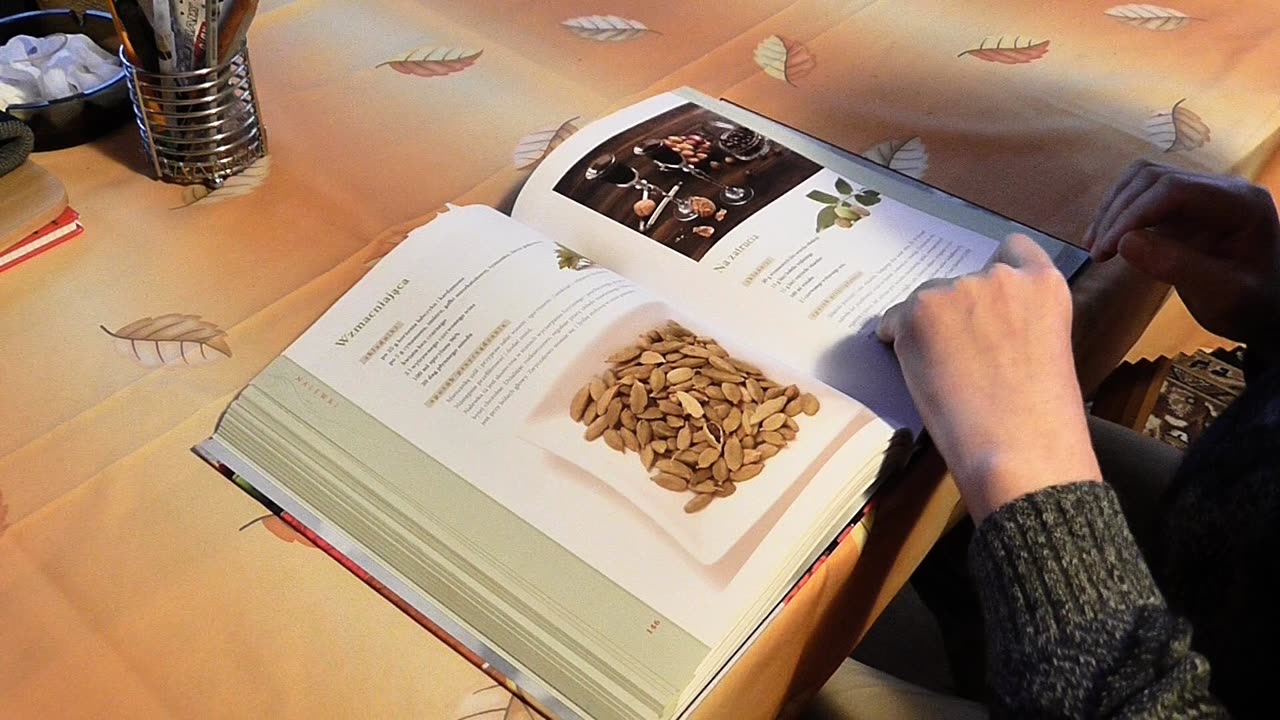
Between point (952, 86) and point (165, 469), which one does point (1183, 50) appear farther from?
point (165, 469)

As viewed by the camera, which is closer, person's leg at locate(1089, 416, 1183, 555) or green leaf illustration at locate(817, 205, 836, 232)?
green leaf illustration at locate(817, 205, 836, 232)

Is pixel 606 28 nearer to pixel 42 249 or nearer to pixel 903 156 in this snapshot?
pixel 903 156

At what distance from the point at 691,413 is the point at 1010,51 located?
518 millimetres

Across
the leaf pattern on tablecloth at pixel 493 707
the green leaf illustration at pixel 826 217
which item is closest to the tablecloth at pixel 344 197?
the leaf pattern on tablecloth at pixel 493 707

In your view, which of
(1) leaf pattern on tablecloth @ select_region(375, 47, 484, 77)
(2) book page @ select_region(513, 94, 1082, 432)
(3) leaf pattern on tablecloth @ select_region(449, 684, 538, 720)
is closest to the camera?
(3) leaf pattern on tablecloth @ select_region(449, 684, 538, 720)

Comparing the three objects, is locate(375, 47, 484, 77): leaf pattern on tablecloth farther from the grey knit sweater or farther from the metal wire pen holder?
the grey knit sweater

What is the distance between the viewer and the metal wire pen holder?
2.12ft

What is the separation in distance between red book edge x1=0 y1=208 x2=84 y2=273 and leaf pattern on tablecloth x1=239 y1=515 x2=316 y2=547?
26cm

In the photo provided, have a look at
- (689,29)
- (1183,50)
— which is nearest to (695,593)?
(689,29)

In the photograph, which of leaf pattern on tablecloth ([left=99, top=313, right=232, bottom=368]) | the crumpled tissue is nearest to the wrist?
leaf pattern on tablecloth ([left=99, top=313, right=232, bottom=368])

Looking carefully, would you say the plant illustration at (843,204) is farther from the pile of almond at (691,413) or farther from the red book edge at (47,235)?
the red book edge at (47,235)

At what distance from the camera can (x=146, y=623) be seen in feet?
1.51

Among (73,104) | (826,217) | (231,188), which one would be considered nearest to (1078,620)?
(826,217)

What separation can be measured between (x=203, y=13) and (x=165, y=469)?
27 centimetres
